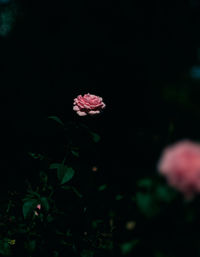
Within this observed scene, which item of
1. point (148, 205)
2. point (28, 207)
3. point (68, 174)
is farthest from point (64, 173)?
point (148, 205)

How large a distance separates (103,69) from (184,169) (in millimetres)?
1708

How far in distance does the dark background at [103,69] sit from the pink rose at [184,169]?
4.04ft

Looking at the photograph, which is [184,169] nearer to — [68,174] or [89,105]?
[68,174]

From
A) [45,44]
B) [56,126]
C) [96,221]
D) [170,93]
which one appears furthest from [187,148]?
[45,44]

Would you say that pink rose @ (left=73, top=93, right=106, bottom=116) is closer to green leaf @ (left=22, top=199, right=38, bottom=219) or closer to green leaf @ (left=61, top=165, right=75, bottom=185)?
green leaf @ (left=61, top=165, right=75, bottom=185)

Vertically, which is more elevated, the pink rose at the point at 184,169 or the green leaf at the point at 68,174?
the pink rose at the point at 184,169

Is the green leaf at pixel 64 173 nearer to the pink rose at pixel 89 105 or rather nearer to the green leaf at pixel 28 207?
the green leaf at pixel 28 207

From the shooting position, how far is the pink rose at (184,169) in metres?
0.89

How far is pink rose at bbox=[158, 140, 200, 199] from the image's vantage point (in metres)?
0.89

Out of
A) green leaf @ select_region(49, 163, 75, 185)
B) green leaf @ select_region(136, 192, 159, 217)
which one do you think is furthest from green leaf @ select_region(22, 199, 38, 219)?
green leaf @ select_region(136, 192, 159, 217)

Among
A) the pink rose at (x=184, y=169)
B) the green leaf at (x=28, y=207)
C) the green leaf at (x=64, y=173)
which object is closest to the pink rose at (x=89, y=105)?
the green leaf at (x=64, y=173)

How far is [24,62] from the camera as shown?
2408 mm

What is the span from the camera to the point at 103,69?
247 cm

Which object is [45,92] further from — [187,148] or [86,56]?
[187,148]
